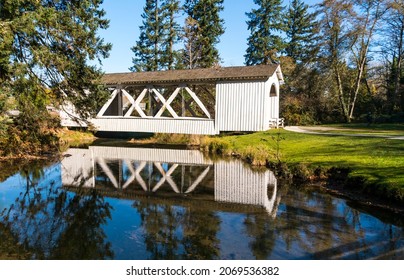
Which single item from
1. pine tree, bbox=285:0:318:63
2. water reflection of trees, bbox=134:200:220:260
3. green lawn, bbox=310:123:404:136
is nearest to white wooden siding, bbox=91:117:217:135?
green lawn, bbox=310:123:404:136

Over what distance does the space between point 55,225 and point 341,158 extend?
8.80 m

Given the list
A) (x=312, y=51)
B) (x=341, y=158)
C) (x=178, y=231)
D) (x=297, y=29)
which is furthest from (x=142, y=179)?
(x=297, y=29)

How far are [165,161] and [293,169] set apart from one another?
21.4 ft

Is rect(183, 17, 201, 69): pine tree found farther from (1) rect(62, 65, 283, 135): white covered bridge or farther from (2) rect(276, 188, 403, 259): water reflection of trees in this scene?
(2) rect(276, 188, 403, 259): water reflection of trees

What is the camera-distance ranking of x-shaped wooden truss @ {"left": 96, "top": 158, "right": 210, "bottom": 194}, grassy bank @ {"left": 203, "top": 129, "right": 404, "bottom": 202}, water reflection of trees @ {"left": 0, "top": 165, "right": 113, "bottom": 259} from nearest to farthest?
1. water reflection of trees @ {"left": 0, "top": 165, "right": 113, "bottom": 259}
2. grassy bank @ {"left": 203, "top": 129, "right": 404, "bottom": 202}
3. x-shaped wooden truss @ {"left": 96, "top": 158, "right": 210, "bottom": 194}

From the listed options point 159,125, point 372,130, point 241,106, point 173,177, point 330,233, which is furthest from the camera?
point 159,125

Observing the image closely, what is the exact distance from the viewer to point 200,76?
21672 millimetres

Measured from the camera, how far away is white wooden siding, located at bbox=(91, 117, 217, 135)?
21.8 metres

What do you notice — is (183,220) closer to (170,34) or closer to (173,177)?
(173,177)

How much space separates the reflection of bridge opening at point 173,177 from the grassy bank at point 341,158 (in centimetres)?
113

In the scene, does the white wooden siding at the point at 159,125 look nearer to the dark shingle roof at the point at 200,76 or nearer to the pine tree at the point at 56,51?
the dark shingle roof at the point at 200,76

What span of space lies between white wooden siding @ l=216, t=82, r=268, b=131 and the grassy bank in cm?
339

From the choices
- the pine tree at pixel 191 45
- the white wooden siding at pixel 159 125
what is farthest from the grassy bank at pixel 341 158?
the pine tree at pixel 191 45
